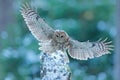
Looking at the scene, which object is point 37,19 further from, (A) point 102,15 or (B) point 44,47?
(A) point 102,15

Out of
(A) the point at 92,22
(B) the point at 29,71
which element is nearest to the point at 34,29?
(B) the point at 29,71

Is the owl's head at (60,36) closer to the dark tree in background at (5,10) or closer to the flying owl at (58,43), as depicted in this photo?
the flying owl at (58,43)

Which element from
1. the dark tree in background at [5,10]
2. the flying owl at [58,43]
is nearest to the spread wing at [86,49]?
the flying owl at [58,43]

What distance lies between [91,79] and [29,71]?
0.57 m

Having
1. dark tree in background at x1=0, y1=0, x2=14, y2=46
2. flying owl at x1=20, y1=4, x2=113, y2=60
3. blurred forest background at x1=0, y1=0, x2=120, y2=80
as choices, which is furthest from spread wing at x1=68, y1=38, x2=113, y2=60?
dark tree in background at x1=0, y1=0, x2=14, y2=46

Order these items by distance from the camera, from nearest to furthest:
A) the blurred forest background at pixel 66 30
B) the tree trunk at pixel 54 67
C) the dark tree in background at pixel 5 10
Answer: the tree trunk at pixel 54 67
the blurred forest background at pixel 66 30
the dark tree in background at pixel 5 10

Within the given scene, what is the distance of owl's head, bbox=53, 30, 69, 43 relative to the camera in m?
1.46

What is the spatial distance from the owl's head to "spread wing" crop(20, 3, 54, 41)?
1cm

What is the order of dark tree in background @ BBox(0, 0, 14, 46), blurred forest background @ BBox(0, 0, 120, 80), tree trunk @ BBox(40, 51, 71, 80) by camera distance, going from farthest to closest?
1. dark tree in background @ BBox(0, 0, 14, 46)
2. blurred forest background @ BBox(0, 0, 120, 80)
3. tree trunk @ BBox(40, 51, 71, 80)

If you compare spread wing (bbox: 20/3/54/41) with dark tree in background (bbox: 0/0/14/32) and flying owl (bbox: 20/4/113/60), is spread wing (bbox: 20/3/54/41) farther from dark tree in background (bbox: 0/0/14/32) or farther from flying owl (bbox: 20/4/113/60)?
dark tree in background (bbox: 0/0/14/32)

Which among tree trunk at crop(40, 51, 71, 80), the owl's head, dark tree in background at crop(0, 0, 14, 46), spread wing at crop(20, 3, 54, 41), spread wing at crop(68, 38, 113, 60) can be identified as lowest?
tree trunk at crop(40, 51, 71, 80)

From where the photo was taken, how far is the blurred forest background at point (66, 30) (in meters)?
2.72

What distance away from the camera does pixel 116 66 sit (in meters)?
3.95

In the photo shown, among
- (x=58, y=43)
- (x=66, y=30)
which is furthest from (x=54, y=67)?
(x=66, y=30)
